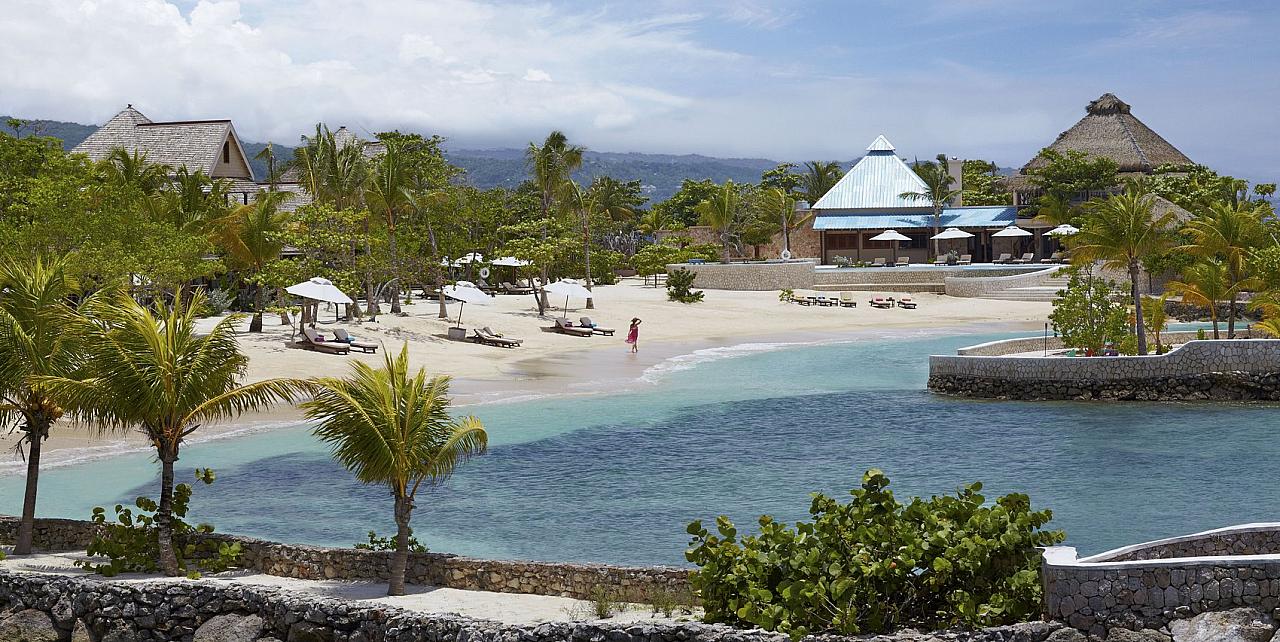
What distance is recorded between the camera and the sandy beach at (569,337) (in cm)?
2894

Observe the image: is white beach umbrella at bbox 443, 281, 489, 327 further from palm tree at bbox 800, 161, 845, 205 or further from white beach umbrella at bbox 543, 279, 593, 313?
palm tree at bbox 800, 161, 845, 205

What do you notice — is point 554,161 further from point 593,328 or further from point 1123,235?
point 1123,235

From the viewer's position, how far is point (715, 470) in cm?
2170

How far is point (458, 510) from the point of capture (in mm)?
18453

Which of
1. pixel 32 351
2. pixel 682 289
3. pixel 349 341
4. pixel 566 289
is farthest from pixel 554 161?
pixel 32 351

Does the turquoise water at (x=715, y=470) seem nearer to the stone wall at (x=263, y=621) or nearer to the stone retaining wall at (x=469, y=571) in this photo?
the stone retaining wall at (x=469, y=571)

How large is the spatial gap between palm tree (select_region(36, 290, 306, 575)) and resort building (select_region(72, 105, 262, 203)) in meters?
40.8

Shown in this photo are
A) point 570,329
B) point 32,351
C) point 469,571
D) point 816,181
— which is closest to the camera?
point 469,571

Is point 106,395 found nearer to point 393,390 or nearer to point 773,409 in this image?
point 393,390

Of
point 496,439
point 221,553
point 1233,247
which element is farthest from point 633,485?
point 1233,247

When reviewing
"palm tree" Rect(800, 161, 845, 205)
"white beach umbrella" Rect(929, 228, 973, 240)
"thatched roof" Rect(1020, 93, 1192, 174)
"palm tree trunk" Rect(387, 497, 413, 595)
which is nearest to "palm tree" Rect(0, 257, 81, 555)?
"palm tree trunk" Rect(387, 497, 413, 595)

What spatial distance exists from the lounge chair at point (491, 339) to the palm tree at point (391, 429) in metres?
26.0

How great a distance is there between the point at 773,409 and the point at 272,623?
19.0m

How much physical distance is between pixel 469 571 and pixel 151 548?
3610mm
